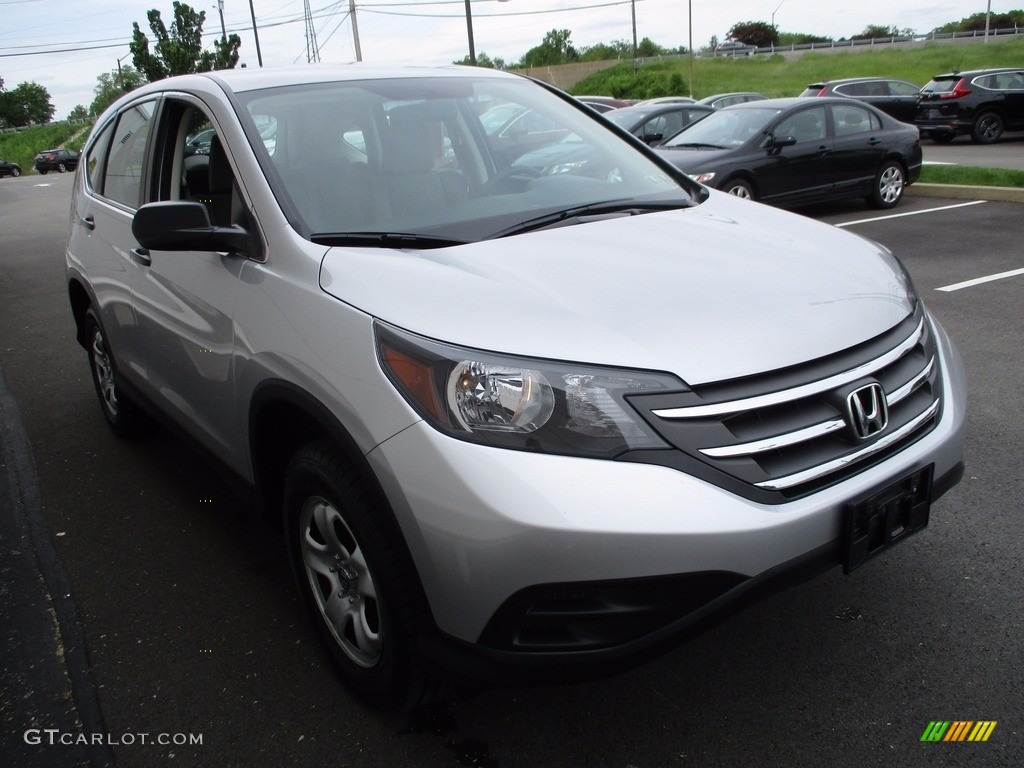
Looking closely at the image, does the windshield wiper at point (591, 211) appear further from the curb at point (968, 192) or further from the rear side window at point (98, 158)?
the curb at point (968, 192)

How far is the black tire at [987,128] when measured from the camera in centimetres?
1966

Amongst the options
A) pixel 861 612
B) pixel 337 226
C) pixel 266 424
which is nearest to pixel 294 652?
pixel 266 424

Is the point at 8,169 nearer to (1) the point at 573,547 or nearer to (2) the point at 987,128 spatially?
(2) the point at 987,128

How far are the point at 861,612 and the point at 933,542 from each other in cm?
56

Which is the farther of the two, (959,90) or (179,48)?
(179,48)

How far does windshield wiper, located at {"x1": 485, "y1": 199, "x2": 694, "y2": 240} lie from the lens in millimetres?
2759

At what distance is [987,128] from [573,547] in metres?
21.4

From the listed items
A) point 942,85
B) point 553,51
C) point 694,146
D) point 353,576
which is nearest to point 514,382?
point 353,576

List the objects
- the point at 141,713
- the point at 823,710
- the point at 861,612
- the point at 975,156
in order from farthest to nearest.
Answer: the point at 975,156, the point at 861,612, the point at 141,713, the point at 823,710

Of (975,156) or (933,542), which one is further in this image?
(975,156)

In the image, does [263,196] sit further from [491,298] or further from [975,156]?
[975,156]

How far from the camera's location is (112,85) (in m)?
107

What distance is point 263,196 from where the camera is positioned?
107 inches

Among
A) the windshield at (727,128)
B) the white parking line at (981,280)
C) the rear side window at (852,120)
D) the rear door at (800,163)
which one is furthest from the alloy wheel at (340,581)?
the rear side window at (852,120)
